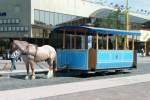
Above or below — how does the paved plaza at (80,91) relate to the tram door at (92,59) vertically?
below

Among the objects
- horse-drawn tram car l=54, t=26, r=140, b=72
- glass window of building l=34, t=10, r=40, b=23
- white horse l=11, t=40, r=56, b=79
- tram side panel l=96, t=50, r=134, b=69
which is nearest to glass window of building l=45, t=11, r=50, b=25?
glass window of building l=34, t=10, r=40, b=23

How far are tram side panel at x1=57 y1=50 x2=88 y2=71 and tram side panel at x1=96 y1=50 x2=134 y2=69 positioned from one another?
873mm

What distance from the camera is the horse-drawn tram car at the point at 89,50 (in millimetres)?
24594

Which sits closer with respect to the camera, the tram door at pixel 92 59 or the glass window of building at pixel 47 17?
the tram door at pixel 92 59

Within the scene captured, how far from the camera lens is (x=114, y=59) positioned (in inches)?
1050

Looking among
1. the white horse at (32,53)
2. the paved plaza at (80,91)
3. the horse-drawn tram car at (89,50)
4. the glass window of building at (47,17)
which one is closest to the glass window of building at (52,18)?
the glass window of building at (47,17)

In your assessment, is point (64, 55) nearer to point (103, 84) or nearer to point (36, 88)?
point (103, 84)

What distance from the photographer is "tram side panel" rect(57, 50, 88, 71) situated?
2441 centimetres

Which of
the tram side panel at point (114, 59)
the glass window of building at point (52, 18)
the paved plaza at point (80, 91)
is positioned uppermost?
the glass window of building at point (52, 18)

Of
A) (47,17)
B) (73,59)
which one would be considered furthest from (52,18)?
(73,59)

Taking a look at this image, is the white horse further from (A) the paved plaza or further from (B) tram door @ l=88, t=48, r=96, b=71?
(A) the paved plaza

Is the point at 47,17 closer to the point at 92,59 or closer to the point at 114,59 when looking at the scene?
the point at 114,59

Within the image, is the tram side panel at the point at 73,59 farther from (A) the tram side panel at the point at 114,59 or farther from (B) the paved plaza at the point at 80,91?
(B) the paved plaza at the point at 80,91

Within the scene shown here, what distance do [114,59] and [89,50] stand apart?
2591mm
